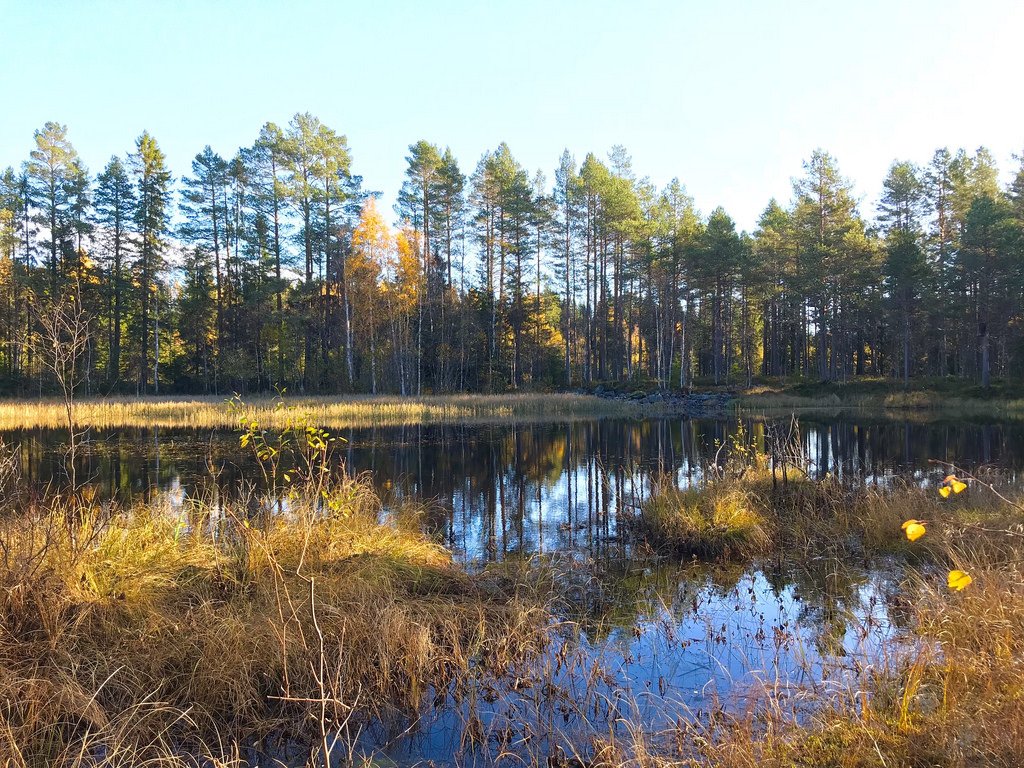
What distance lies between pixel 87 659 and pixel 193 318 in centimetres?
3918

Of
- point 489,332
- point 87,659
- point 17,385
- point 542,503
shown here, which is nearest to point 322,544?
point 87,659

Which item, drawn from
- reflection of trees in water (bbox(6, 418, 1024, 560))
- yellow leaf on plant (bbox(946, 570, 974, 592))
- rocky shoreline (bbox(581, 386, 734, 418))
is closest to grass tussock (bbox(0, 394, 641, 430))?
reflection of trees in water (bbox(6, 418, 1024, 560))

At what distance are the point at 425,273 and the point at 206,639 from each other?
3469 centimetres

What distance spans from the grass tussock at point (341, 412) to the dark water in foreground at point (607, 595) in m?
7.52

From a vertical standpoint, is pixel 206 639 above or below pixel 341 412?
below

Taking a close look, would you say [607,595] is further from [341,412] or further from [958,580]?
[341,412]

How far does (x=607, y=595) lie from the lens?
5.74 metres

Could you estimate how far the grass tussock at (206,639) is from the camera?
3150 mm

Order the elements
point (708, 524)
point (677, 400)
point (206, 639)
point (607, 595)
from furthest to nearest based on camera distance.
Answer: point (677, 400), point (708, 524), point (607, 595), point (206, 639)

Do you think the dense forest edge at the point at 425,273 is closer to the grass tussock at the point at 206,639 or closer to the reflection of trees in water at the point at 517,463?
the reflection of trees in water at the point at 517,463

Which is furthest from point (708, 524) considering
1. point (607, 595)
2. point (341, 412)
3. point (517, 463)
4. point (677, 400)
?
point (677, 400)

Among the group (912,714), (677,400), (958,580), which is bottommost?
(912,714)

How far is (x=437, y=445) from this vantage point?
1781 cm

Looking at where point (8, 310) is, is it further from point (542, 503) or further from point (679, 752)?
point (679, 752)
